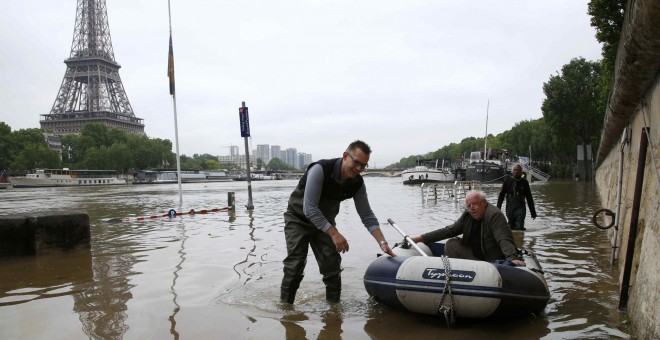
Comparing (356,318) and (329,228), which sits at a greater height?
(329,228)

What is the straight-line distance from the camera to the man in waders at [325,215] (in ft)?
17.0

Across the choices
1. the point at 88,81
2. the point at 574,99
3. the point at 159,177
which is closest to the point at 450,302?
the point at 574,99

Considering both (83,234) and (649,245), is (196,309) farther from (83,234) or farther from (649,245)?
(83,234)

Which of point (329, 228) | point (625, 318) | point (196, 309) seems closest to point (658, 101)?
point (625, 318)

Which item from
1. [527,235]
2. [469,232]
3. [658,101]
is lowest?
[527,235]

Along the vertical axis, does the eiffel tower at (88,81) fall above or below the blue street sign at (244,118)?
above

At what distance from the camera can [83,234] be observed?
10.0 meters

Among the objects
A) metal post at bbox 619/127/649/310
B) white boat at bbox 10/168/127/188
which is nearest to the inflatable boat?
metal post at bbox 619/127/649/310

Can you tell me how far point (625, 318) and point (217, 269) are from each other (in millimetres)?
5673

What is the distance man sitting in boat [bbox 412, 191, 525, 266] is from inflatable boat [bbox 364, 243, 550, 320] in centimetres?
56

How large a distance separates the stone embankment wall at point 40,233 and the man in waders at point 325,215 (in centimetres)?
579

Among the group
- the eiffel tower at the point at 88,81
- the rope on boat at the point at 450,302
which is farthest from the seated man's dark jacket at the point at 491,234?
the eiffel tower at the point at 88,81

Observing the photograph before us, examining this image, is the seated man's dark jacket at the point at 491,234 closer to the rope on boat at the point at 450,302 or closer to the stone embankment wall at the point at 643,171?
the rope on boat at the point at 450,302

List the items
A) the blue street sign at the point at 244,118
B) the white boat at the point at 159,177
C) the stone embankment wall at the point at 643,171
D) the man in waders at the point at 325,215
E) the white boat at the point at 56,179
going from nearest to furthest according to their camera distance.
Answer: the stone embankment wall at the point at 643,171
the man in waders at the point at 325,215
the blue street sign at the point at 244,118
the white boat at the point at 56,179
the white boat at the point at 159,177
